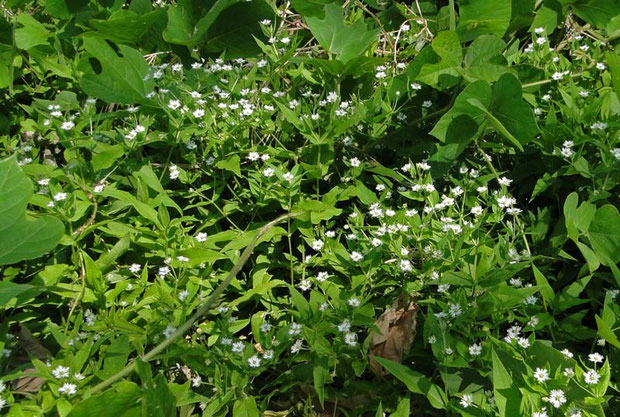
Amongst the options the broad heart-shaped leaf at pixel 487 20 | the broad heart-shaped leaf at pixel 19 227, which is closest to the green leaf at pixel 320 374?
the broad heart-shaped leaf at pixel 19 227

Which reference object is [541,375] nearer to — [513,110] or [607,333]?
[607,333]

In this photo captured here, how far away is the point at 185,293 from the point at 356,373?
62 centimetres

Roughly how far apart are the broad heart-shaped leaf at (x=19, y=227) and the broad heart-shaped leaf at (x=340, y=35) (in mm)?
1403

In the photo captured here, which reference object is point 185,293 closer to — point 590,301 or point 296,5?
point 590,301

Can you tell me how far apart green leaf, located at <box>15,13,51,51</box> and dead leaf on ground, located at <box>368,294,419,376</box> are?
2.14 metres

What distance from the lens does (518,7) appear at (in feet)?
10.3

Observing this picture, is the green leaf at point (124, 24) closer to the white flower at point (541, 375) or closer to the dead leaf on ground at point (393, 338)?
the dead leaf on ground at point (393, 338)

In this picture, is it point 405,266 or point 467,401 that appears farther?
point 405,266

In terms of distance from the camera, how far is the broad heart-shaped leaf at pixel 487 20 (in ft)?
9.64

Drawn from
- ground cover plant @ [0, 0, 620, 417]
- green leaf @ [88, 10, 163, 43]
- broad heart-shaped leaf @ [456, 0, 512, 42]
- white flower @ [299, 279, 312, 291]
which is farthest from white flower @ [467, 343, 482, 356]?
green leaf @ [88, 10, 163, 43]

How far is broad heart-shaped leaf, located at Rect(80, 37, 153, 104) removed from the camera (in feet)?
9.05

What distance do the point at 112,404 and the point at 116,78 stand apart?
1505 mm

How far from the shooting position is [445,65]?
270cm

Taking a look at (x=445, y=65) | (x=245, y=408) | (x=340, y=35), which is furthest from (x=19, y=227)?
(x=445, y=65)
